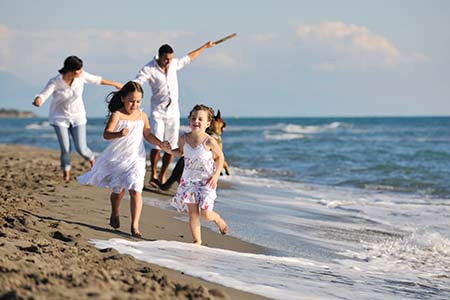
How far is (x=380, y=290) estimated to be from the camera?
501cm

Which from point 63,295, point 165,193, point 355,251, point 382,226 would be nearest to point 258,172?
point 165,193

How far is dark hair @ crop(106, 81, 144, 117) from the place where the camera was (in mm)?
6523

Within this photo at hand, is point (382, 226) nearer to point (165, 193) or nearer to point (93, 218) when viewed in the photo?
point (165, 193)

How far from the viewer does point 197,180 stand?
21.1 ft

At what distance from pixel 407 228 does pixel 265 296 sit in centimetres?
496

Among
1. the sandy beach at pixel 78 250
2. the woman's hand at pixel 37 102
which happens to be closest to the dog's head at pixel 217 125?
the sandy beach at pixel 78 250

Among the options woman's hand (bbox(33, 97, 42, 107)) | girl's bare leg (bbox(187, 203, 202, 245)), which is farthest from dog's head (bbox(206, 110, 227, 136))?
girl's bare leg (bbox(187, 203, 202, 245))

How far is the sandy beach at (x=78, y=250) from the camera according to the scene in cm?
354

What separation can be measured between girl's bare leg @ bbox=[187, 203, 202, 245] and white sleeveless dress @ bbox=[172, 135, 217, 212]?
0.05 metres

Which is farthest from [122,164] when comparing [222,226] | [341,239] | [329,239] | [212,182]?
[341,239]

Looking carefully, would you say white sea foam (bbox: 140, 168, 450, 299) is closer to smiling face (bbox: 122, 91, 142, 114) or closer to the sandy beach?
the sandy beach

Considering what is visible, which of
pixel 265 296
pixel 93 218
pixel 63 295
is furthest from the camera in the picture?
pixel 93 218

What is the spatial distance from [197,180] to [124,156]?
2.34ft

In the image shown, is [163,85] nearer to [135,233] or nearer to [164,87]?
[164,87]
